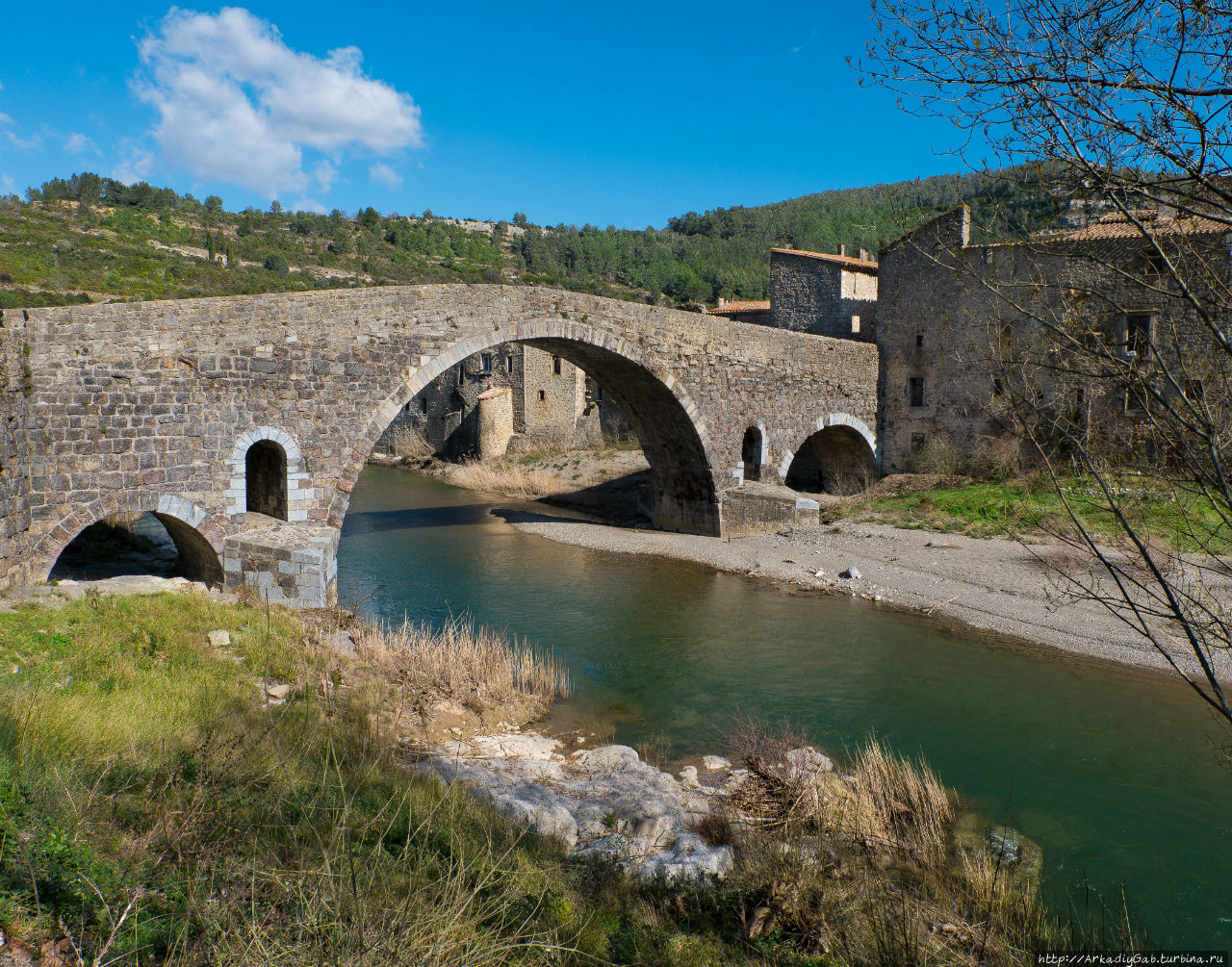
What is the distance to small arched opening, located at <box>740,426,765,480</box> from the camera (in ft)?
63.8

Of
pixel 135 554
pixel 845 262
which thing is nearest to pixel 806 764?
pixel 135 554

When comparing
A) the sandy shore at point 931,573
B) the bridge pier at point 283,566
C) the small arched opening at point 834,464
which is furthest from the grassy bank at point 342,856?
the small arched opening at point 834,464

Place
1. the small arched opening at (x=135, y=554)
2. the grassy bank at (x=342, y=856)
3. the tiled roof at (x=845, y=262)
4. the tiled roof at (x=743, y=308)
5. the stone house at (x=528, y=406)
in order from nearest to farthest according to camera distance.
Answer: the grassy bank at (x=342, y=856), the small arched opening at (x=135, y=554), the tiled roof at (x=845, y=262), the tiled roof at (x=743, y=308), the stone house at (x=528, y=406)

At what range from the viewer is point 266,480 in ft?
40.3

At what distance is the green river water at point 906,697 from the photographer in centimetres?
591

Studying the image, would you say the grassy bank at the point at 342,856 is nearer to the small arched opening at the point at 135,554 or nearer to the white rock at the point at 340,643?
the white rock at the point at 340,643

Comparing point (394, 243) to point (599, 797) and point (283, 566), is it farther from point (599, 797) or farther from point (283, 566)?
point (599, 797)

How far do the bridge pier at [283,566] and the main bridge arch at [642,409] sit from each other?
158 cm

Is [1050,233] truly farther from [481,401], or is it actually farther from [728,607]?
[481,401]

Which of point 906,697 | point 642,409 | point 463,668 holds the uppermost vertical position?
point 642,409

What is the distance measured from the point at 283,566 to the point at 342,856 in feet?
26.1

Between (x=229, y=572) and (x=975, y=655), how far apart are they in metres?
9.93

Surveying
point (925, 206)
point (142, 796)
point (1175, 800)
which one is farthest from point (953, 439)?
A: point (142, 796)

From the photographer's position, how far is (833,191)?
231ft
